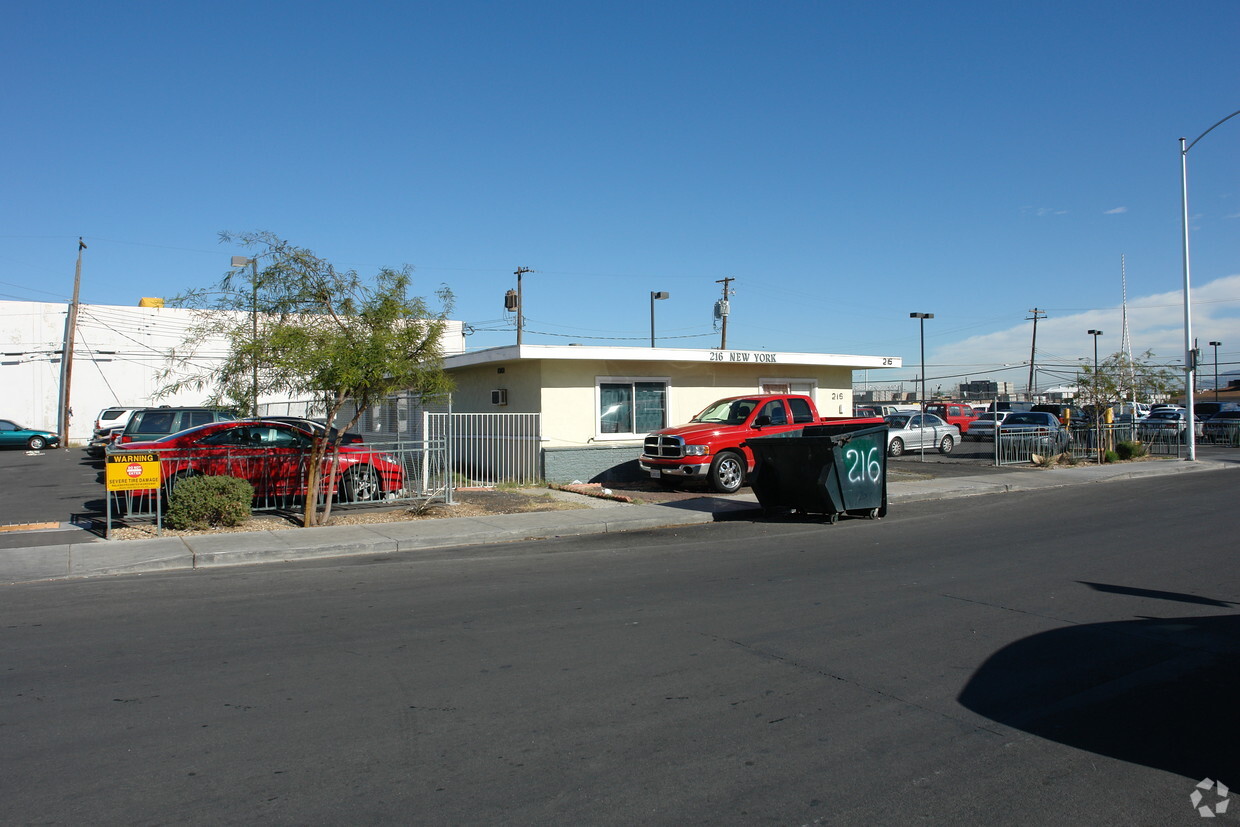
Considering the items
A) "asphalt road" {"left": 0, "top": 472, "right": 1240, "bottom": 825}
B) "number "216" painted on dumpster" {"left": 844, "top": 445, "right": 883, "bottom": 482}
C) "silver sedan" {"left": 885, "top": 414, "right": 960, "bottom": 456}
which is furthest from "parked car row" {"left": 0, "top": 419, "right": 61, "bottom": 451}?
"number "216" painted on dumpster" {"left": 844, "top": 445, "right": 883, "bottom": 482}

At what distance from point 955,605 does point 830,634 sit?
161 cm

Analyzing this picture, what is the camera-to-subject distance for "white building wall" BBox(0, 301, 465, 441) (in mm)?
39938

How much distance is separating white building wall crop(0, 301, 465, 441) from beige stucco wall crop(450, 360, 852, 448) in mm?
18606

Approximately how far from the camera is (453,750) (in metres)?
4.52

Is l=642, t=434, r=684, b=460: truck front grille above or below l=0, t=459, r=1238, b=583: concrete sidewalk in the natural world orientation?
above

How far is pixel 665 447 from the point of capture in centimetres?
1728

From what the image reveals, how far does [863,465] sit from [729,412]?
5.02m

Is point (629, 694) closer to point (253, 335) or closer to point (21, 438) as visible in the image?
point (253, 335)

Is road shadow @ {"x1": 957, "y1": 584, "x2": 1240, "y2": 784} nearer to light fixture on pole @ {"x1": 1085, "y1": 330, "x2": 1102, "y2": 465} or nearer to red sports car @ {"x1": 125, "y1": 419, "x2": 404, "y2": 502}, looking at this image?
red sports car @ {"x1": 125, "y1": 419, "x2": 404, "y2": 502}

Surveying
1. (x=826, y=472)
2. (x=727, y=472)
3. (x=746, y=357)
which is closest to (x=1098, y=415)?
(x=746, y=357)

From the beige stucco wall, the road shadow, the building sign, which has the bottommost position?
the road shadow

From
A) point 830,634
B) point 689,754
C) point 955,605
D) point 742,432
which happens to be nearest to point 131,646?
point 689,754

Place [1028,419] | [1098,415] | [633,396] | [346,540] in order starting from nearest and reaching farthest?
[346,540] < [633,396] < [1098,415] < [1028,419]

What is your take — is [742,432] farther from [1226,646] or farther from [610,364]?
[1226,646]
